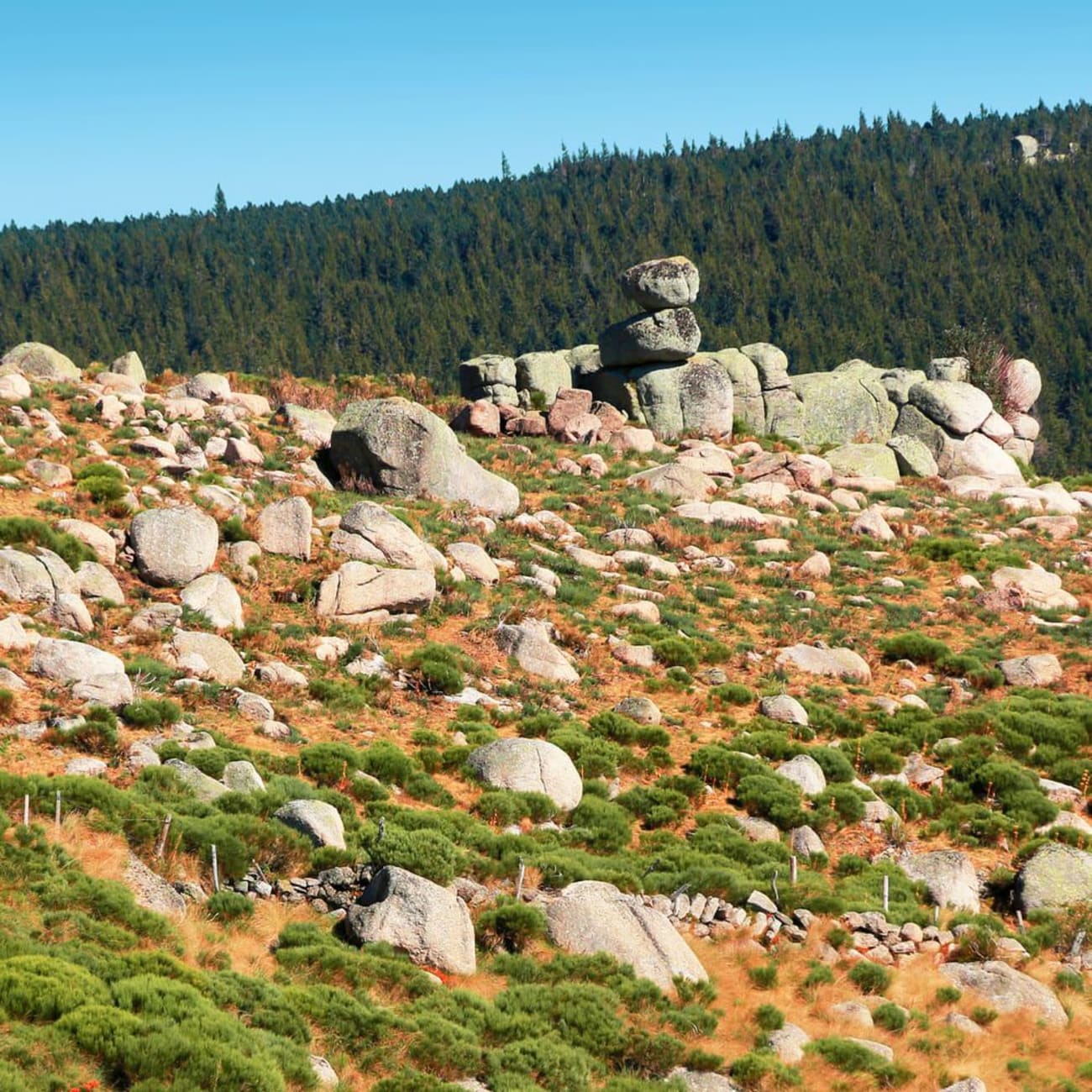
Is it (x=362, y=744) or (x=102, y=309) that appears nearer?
(x=362, y=744)

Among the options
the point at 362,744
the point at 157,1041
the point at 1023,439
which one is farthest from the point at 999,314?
the point at 157,1041

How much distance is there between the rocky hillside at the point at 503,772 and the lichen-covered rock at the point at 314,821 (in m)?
0.07

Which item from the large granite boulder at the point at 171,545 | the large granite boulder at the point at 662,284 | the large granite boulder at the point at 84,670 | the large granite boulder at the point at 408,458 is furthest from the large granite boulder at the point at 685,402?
the large granite boulder at the point at 84,670

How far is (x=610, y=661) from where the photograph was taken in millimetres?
28297

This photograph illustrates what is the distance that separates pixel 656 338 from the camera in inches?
2046

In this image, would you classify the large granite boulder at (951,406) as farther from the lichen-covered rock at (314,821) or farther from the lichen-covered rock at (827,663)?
the lichen-covered rock at (314,821)

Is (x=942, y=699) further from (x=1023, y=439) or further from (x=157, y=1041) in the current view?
(x=1023, y=439)

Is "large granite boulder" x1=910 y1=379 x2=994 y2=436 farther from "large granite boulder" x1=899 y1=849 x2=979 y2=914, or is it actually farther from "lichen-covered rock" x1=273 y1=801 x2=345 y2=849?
"lichen-covered rock" x1=273 y1=801 x2=345 y2=849

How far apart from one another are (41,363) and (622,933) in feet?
114

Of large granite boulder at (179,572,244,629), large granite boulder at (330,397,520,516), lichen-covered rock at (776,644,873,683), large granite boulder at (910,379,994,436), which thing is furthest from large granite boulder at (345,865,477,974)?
large granite boulder at (910,379,994,436)

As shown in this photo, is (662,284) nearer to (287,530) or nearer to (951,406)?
(951,406)

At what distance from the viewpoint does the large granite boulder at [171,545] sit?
2600 centimetres

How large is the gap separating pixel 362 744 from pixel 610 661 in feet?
25.0

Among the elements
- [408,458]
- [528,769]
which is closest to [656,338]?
[408,458]
